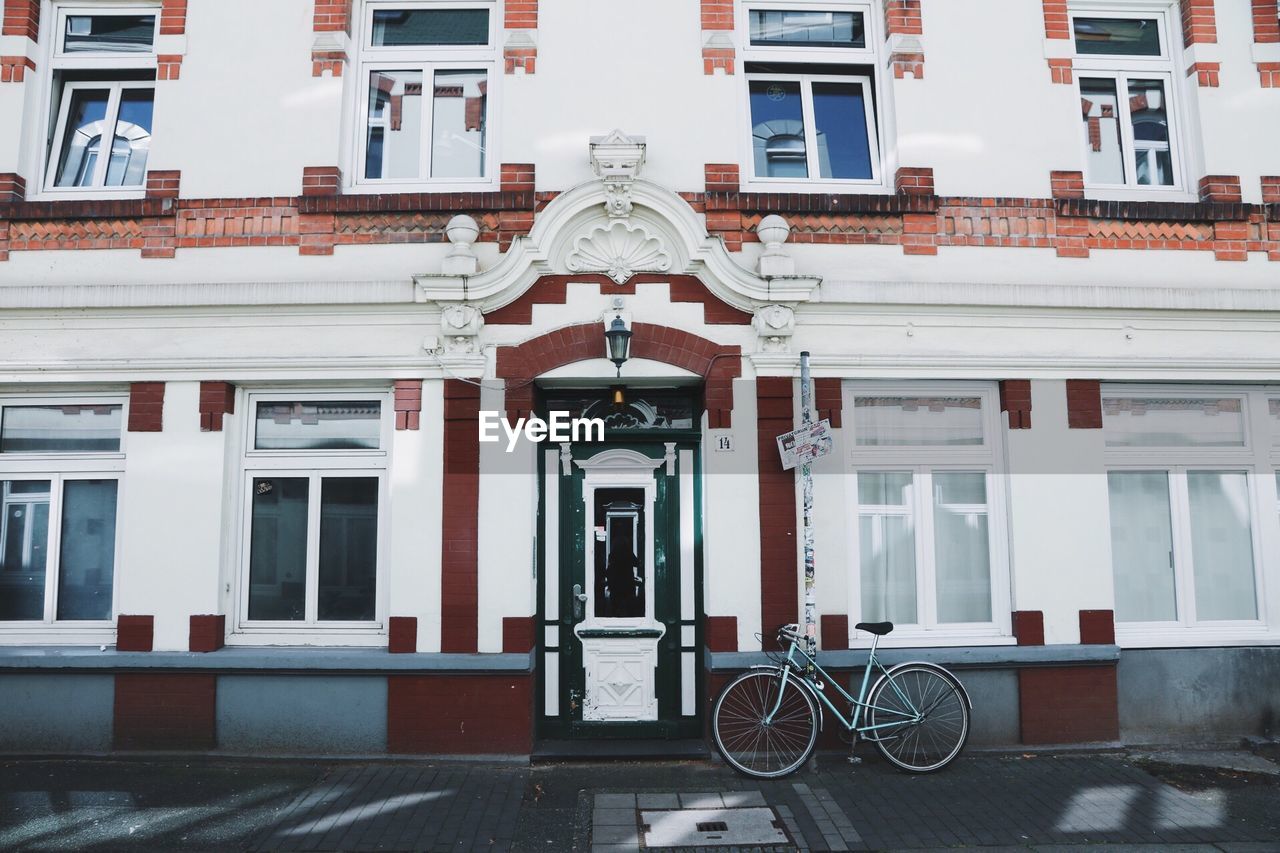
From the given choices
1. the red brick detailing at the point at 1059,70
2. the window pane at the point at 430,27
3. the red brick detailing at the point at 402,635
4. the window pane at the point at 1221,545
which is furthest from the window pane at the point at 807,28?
the red brick detailing at the point at 402,635

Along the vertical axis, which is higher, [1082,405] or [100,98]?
[100,98]

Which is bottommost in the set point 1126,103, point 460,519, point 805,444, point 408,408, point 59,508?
point 460,519

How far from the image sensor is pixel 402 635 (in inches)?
245

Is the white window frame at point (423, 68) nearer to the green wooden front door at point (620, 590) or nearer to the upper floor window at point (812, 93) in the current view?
the upper floor window at point (812, 93)

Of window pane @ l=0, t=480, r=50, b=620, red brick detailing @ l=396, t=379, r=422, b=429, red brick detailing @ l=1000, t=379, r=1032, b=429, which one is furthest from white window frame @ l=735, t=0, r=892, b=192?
window pane @ l=0, t=480, r=50, b=620

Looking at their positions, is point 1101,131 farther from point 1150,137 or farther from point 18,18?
point 18,18

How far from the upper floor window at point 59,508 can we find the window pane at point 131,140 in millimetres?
1903

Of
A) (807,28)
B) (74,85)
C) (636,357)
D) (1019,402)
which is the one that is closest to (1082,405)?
(1019,402)

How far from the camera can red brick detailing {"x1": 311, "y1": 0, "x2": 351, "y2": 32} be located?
6.76 m

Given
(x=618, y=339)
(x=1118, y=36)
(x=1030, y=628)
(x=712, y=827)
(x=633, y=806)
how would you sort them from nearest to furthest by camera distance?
(x=712, y=827) < (x=633, y=806) < (x=618, y=339) < (x=1030, y=628) < (x=1118, y=36)

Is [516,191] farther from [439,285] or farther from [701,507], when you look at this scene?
[701,507]

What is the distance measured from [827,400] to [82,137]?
6.60 m

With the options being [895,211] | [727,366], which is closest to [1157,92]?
[895,211]

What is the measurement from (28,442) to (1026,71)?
28.2ft
